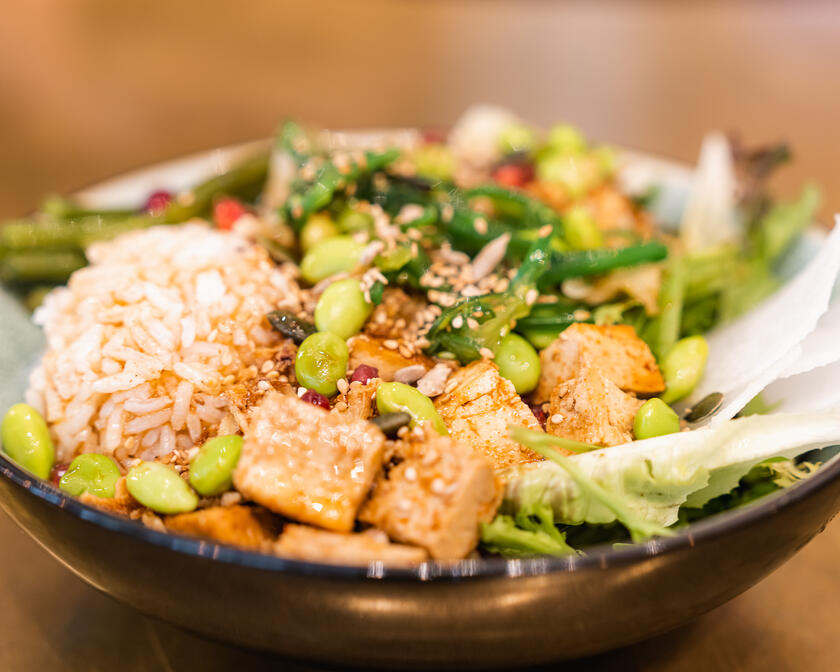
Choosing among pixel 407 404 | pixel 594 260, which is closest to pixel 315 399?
pixel 407 404

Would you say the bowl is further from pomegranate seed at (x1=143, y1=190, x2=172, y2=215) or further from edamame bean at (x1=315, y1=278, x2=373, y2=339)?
pomegranate seed at (x1=143, y1=190, x2=172, y2=215)

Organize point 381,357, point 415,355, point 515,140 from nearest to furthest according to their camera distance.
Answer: point 381,357 → point 415,355 → point 515,140

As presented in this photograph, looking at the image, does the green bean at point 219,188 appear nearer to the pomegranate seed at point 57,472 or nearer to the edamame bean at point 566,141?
the pomegranate seed at point 57,472

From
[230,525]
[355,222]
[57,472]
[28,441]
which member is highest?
[355,222]

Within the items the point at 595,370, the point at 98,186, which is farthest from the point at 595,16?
the point at 595,370

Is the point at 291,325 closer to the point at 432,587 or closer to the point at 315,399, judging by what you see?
the point at 315,399

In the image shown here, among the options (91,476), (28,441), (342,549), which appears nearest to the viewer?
(342,549)
